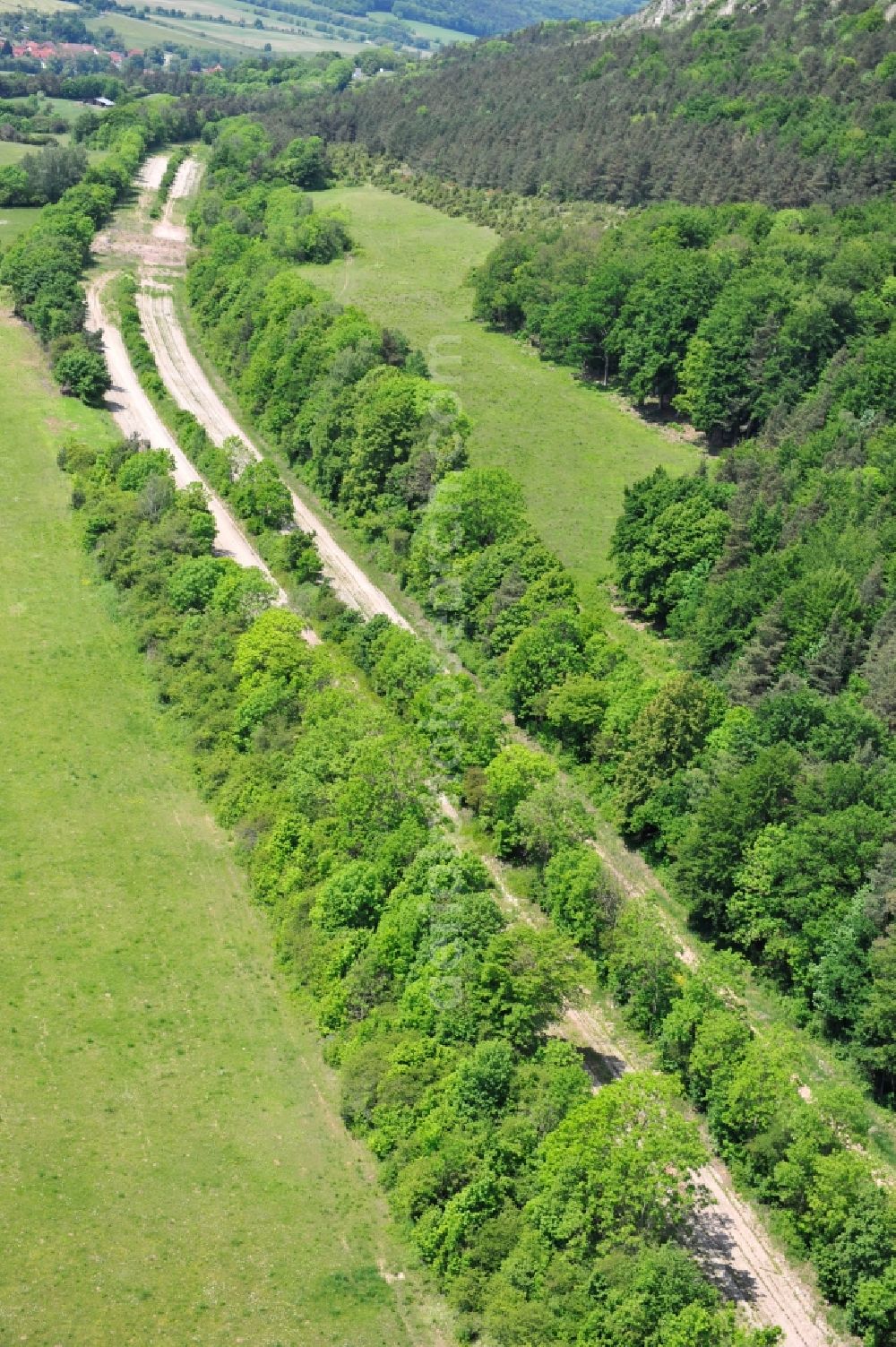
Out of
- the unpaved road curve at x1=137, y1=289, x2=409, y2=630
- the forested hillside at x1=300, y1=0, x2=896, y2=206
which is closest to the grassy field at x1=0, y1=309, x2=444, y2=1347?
the unpaved road curve at x1=137, y1=289, x2=409, y2=630

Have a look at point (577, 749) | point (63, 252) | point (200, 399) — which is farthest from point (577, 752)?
point (63, 252)

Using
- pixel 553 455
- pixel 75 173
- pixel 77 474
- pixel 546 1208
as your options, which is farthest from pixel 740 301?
pixel 75 173

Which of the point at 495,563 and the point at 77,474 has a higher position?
the point at 495,563

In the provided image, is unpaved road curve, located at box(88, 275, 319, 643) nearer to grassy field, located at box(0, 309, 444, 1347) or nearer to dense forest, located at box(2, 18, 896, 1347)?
dense forest, located at box(2, 18, 896, 1347)

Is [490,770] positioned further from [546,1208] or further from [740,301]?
[740,301]

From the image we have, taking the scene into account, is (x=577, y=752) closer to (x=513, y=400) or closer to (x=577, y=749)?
(x=577, y=749)
